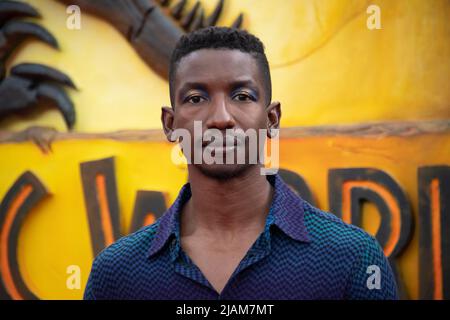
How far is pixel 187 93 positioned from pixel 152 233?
36 centimetres

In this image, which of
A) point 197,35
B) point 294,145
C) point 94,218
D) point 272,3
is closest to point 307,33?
point 272,3

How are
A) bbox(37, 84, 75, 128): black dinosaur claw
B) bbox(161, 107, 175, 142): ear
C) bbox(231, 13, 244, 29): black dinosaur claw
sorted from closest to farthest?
bbox(161, 107, 175, 142): ear → bbox(231, 13, 244, 29): black dinosaur claw → bbox(37, 84, 75, 128): black dinosaur claw

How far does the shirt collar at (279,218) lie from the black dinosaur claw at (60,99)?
1.96 meters

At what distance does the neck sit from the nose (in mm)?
124

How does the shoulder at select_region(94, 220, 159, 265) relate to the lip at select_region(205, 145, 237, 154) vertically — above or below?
below

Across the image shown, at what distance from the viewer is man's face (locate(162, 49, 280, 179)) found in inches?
53.8

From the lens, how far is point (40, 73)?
3410 mm

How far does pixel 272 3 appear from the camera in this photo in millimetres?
3117

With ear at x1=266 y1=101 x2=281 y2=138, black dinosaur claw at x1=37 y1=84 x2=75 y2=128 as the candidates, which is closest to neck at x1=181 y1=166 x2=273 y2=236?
ear at x1=266 y1=101 x2=281 y2=138

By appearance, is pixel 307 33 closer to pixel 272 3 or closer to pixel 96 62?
pixel 272 3

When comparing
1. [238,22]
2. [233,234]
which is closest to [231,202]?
[233,234]

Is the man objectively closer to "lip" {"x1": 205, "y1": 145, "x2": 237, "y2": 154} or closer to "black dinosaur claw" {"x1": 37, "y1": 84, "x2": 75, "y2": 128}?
"lip" {"x1": 205, "y1": 145, "x2": 237, "y2": 154}

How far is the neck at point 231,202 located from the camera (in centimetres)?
142

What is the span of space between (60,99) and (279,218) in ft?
7.40
